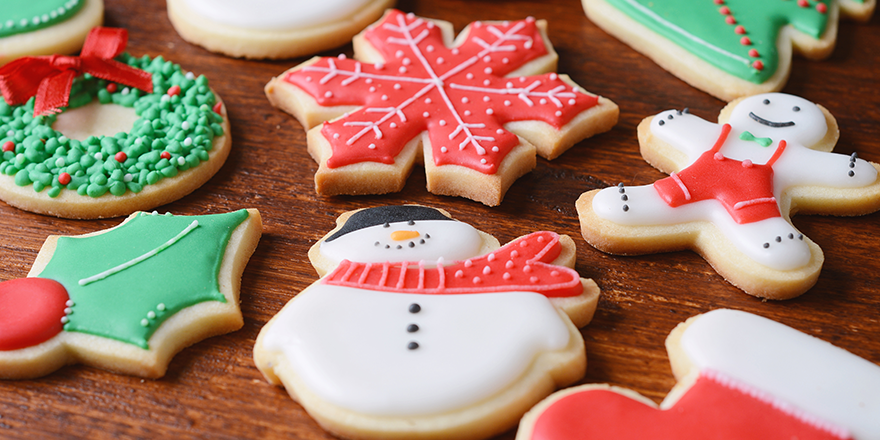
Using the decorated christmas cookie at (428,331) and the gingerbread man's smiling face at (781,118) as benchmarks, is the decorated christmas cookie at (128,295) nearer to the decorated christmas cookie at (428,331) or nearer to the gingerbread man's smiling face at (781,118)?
Answer: the decorated christmas cookie at (428,331)

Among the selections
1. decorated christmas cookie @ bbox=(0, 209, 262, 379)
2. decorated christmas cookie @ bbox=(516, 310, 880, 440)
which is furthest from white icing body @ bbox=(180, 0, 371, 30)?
decorated christmas cookie @ bbox=(516, 310, 880, 440)

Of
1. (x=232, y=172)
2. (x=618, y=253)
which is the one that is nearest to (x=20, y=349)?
(x=232, y=172)

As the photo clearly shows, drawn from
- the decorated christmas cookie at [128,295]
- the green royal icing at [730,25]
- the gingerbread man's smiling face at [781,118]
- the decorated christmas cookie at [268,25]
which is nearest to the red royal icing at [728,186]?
the gingerbread man's smiling face at [781,118]

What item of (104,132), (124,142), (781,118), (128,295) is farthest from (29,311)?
(781,118)

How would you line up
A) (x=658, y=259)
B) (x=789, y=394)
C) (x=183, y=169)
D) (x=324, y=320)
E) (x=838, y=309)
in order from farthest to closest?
(x=183, y=169)
(x=658, y=259)
(x=838, y=309)
(x=324, y=320)
(x=789, y=394)

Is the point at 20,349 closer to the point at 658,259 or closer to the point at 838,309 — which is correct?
the point at 658,259

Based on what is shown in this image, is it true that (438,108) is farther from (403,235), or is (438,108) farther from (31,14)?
(31,14)

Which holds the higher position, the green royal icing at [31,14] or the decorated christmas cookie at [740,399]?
the green royal icing at [31,14]
